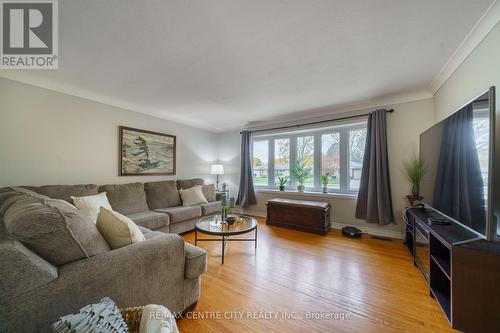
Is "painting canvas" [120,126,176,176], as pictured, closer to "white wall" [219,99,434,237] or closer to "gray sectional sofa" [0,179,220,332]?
"gray sectional sofa" [0,179,220,332]

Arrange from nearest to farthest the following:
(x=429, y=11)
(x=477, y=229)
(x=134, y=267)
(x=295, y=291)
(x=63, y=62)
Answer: (x=134, y=267), (x=477, y=229), (x=429, y=11), (x=295, y=291), (x=63, y=62)

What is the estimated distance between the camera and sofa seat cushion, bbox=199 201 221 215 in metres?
3.45

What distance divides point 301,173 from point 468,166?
2.73 metres

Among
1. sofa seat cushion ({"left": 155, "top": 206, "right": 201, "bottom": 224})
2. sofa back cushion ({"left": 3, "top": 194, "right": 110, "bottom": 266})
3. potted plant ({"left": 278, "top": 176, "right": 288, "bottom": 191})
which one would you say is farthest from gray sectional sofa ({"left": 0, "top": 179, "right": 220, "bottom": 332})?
potted plant ({"left": 278, "top": 176, "right": 288, "bottom": 191})

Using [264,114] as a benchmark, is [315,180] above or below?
below

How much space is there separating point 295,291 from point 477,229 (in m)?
1.41

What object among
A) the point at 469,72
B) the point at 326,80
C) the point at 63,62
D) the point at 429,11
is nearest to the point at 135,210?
the point at 63,62

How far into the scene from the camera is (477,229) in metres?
1.25

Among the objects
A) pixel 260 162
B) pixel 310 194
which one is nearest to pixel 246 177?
pixel 260 162

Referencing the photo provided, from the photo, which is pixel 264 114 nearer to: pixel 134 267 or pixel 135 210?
pixel 135 210

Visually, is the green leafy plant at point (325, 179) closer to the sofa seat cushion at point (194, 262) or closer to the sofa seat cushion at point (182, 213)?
the sofa seat cushion at point (182, 213)

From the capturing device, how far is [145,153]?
137 inches

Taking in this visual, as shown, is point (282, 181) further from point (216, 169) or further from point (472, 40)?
point (472, 40)

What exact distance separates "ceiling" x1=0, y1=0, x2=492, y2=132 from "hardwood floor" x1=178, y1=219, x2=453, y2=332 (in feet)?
7.46
